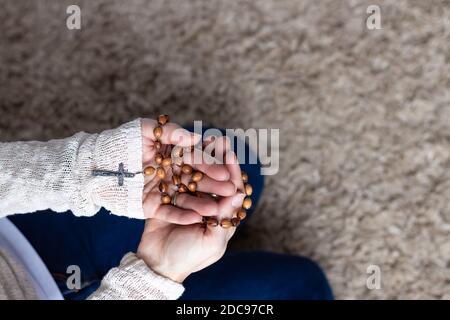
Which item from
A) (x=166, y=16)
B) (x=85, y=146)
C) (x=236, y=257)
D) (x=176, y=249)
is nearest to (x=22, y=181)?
(x=85, y=146)

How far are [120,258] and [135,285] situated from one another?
16 cm

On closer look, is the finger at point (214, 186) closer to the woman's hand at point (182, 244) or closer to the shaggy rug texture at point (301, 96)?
the woman's hand at point (182, 244)

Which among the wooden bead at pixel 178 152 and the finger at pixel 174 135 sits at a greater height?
the finger at pixel 174 135

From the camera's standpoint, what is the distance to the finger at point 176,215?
0.60m

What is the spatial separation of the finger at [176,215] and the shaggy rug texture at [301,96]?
0.35m

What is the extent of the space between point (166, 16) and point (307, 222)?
431mm

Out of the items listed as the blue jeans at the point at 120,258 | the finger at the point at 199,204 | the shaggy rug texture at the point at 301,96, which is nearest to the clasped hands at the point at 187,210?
the finger at the point at 199,204

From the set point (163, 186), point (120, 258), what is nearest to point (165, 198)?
point (163, 186)

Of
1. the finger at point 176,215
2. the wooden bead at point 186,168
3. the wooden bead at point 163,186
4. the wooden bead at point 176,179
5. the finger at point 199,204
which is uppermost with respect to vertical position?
the wooden bead at point 186,168

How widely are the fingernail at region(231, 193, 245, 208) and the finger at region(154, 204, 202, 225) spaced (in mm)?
40

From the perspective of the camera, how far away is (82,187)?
1.93 feet

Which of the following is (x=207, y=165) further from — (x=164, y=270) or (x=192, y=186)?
(x=164, y=270)

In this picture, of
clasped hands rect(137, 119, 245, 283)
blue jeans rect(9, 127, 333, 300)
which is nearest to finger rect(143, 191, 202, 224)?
clasped hands rect(137, 119, 245, 283)
